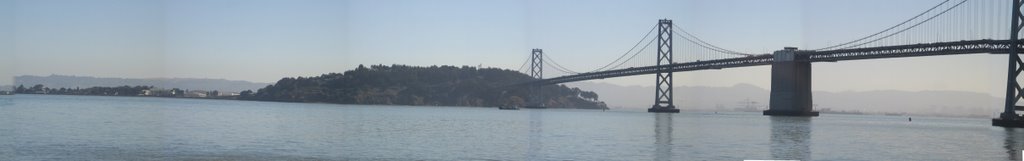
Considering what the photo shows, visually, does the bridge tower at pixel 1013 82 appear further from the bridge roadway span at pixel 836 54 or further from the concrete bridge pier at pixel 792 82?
the concrete bridge pier at pixel 792 82

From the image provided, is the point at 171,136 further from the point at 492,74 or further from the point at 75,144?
the point at 492,74

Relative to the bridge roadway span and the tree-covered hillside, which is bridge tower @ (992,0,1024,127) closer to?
the bridge roadway span

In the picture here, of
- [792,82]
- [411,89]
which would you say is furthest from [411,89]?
[792,82]

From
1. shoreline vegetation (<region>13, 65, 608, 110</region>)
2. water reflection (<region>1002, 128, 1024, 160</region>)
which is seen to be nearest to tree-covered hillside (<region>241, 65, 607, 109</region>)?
shoreline vegetation (<region>13, 65, 608, 110</region>)

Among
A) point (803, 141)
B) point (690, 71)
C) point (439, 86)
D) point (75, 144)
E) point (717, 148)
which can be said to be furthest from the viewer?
point (439, 86)

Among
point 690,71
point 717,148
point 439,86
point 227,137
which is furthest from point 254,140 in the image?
point 439,86

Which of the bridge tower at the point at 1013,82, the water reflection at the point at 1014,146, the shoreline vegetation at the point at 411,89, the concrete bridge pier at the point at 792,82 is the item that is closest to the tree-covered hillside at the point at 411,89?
the shoreline vegetation at the point at 411,89
